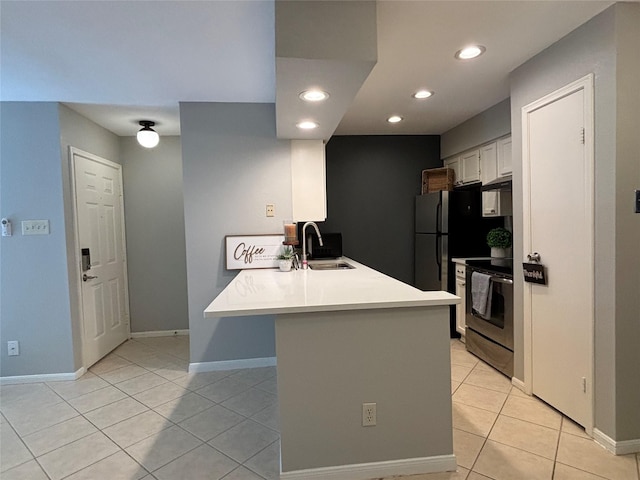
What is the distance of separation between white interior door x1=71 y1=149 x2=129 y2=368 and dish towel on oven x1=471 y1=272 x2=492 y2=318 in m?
3.52

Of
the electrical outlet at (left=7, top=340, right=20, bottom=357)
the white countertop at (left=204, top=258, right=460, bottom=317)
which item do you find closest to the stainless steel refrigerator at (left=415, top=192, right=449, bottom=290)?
the white countertop at (left=204, top=258, right=460, bottom=317)

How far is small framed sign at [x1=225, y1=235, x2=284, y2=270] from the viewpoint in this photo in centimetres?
313

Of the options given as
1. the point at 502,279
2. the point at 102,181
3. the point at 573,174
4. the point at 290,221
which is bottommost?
the point at 502,279

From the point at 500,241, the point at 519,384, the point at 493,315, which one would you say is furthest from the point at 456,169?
the point at 519,384

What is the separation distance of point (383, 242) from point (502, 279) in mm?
1809

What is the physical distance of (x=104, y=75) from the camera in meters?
2.46

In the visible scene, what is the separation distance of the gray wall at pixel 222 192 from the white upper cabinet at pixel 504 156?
6.49 feet

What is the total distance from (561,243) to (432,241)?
180 cm

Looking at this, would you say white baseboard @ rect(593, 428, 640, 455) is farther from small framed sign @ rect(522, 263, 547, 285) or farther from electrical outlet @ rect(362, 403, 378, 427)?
electrical outlet @ rect(362, 403, 378, 427)

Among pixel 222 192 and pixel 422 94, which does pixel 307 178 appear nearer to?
pixel 222 192

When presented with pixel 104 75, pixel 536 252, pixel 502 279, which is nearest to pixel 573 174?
pixel 536 252

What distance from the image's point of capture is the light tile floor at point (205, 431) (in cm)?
182

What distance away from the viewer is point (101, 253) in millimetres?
3615

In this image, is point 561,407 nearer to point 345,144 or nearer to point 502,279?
point 502,279
